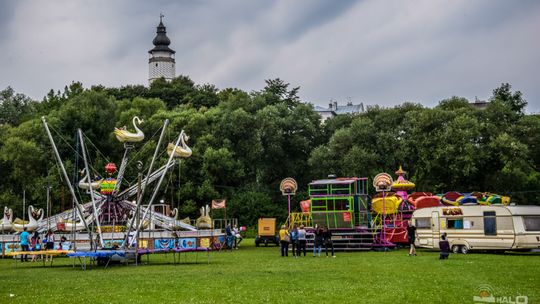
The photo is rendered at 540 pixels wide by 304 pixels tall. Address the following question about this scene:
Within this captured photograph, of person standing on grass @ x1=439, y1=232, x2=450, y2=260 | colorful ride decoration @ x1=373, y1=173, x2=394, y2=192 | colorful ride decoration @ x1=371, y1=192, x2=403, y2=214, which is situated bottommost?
person standing on grass @ x1=439, y1=232, x2=450, y2=260

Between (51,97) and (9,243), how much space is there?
51.3 m

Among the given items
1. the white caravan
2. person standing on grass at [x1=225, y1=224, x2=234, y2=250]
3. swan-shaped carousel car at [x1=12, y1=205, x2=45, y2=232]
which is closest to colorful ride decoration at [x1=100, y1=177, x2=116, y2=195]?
swan-shaped carousel car at [x1=12, y1=205, x2=45, y2=232]

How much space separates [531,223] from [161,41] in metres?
143

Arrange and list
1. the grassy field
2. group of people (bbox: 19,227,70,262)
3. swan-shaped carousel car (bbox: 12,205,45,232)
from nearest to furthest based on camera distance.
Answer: the grassy field → group of people (bbox: 19,227,70,262) → swan-shaped carousel car (bbox: 12,205,45,232)

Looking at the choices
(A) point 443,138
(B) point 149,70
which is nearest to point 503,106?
(A) point 443,138

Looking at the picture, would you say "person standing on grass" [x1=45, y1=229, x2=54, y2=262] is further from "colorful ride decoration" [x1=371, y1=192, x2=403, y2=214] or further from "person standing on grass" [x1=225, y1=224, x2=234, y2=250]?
"colorful ride decoration" [x1=371, y1=192, x2=403, y2=214]

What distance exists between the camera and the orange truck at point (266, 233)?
55.5m

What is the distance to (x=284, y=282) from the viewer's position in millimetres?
23328

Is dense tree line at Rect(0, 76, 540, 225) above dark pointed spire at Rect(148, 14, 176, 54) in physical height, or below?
below

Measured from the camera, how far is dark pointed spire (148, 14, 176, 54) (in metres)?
171

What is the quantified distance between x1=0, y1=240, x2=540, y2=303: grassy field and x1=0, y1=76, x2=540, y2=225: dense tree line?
28.7 m

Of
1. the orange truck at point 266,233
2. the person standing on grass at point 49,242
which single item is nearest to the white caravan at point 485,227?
the orange truck at point 266,233

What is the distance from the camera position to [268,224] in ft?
183

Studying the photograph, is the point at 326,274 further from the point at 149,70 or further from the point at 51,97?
the point at 149,70
